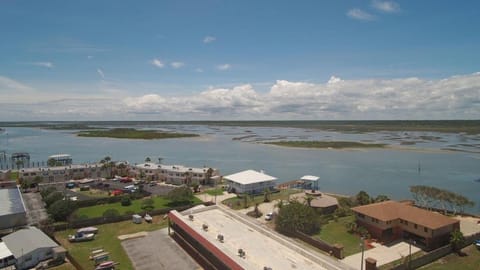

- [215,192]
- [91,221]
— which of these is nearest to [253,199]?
[215,192]

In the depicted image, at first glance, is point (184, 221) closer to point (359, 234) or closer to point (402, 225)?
point (359, 234)

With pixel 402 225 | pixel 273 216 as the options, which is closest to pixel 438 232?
pixel 402 225

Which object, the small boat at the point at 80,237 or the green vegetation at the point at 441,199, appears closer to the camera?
the small boat at the point at 80,237

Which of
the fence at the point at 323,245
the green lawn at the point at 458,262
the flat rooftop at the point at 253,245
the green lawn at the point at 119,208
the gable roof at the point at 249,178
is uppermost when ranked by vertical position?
the flat rooftop at the point at 253,245

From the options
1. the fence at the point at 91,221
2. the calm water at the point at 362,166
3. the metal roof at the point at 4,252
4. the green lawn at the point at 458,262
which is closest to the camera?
the metal roof at the point at 4,252

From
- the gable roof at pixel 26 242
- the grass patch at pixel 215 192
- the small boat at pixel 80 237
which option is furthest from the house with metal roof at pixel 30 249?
the grass patch at pixel 215 192

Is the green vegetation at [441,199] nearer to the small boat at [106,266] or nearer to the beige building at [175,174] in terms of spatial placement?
the beige building at [175,174]

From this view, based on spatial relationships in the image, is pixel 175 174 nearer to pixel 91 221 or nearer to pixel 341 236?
pixel 91 221
